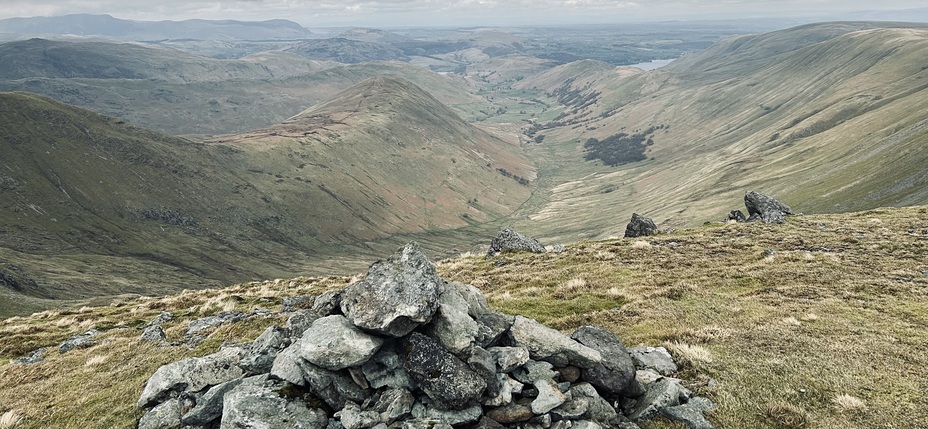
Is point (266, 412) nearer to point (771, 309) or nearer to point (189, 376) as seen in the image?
point (189, 376)

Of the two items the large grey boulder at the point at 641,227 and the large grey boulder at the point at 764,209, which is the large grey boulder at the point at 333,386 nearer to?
the large grey boulder at the point at 641,227

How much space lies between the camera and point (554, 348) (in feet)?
45.4

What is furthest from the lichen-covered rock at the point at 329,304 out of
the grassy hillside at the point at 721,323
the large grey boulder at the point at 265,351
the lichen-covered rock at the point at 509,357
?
the grassy hillside at the point at 721,323

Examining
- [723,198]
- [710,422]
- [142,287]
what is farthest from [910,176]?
[142,287]

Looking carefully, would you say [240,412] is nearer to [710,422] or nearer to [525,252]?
[710,422]

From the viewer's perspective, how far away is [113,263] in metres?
148

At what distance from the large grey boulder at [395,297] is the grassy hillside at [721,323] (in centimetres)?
767

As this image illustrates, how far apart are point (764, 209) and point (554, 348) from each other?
2031 inches

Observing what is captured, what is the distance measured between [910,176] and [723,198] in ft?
245

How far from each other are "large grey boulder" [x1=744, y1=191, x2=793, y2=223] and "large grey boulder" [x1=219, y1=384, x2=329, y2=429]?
174 feet

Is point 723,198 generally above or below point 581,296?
below

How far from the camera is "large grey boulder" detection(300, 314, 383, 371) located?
485 inches

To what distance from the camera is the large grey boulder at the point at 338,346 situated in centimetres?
1232

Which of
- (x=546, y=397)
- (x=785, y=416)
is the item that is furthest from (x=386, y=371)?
(x=785, y=416)
